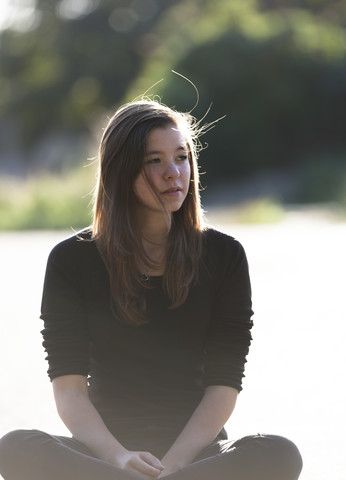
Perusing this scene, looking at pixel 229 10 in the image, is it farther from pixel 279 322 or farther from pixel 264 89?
pixel 279 322

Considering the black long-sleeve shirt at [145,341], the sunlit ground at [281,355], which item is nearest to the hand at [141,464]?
the black long-sleeve shirt at [145,341]

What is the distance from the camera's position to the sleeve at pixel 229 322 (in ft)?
11.8

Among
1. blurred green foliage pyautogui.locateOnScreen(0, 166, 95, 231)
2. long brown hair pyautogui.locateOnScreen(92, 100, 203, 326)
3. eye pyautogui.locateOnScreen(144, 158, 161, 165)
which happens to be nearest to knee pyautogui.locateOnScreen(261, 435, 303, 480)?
long brown hair pyautogui.locateOnScreen(92, 100, 203, 326)

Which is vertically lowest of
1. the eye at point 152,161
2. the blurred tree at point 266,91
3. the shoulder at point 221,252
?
the shoulder at point 221,252

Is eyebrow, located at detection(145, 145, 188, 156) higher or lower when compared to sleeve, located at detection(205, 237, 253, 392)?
higher

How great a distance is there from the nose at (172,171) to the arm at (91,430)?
71 centimetres

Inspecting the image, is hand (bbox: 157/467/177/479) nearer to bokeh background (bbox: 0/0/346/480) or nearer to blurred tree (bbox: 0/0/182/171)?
bokeh background (bbox: 0/0/346/480)

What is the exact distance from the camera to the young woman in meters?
3.52

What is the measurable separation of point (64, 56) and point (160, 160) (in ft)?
174

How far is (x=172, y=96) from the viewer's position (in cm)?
3047

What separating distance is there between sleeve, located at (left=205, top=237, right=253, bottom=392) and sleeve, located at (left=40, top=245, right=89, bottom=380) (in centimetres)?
42

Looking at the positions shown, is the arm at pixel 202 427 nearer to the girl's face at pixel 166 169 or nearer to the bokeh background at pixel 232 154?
the girl's face at pixel 166 169

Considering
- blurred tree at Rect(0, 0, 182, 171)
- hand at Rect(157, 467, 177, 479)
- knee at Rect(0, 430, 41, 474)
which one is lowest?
hand at Rect(157, 467, 177, 479)

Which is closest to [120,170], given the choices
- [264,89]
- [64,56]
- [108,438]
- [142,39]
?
[108,438]
